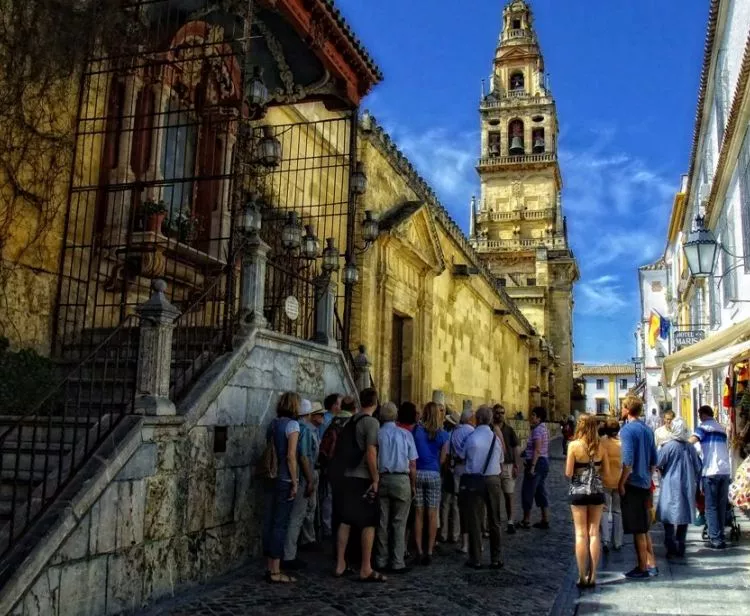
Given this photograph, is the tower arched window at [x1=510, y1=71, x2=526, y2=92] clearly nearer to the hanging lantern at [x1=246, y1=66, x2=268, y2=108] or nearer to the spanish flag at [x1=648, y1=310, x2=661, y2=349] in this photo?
the spanish flag at [x1=648, y1=310, x2=661, y2=349]

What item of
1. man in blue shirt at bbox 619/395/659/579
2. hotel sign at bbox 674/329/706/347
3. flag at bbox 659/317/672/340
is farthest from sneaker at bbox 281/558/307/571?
flag at bbox 659/317/672/340

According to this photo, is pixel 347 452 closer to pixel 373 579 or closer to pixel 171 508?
pixel 373 579

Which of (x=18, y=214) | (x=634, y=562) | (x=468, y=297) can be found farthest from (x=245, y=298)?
(x=468, y=297)

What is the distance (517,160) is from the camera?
49719 mm

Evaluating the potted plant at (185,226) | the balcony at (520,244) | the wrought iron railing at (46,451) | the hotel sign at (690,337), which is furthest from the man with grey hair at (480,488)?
the balcony at (520,244)

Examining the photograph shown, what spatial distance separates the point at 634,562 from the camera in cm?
718

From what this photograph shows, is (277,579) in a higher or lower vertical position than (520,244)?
lower

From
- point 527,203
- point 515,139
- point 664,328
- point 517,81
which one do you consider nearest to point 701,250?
point 664,328

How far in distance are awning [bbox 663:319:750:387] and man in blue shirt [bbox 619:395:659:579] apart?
123 inches

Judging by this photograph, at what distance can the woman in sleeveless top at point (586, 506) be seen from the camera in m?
5.98

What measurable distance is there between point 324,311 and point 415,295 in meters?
9.27

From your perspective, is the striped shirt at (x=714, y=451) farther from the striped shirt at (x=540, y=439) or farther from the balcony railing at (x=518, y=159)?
the balcony railing at (x=518, y=159)

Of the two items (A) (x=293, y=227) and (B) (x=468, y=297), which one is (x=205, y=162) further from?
(B) (x=468, y=297)

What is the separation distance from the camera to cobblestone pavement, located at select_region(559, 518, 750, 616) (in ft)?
17.6
